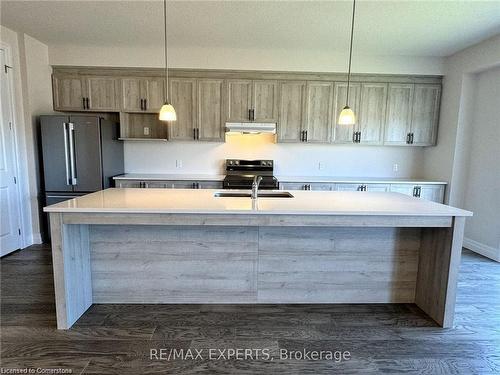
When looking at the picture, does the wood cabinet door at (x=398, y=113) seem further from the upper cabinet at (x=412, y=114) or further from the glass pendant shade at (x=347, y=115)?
the glass pendant shade at (x=347, y=115)

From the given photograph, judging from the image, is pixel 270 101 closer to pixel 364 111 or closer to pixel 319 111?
pixel 319 111

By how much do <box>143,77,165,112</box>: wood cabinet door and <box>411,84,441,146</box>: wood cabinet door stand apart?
384cm

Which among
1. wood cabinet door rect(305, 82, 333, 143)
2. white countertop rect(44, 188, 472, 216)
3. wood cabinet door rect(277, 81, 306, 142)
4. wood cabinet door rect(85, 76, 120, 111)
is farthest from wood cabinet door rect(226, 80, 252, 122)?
white countertop rect(44, 188, 472, 216)

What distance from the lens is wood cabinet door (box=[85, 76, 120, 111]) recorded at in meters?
4.21

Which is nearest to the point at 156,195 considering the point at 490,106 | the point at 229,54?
the point at 229,54

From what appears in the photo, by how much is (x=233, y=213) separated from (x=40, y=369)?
1520mm

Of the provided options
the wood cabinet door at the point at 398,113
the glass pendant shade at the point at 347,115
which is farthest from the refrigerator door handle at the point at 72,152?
the wood cabinet door at the point at 398,113

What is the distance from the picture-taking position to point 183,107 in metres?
4.31

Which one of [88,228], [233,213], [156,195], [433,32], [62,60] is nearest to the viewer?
[233,213]

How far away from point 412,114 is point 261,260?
140 inches

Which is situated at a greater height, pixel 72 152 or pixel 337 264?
pixel 72 152

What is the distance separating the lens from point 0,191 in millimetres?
3508

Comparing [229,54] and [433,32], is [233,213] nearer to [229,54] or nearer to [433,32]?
[229,54]

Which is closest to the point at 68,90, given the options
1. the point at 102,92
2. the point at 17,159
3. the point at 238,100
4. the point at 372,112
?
the point at 102,92
